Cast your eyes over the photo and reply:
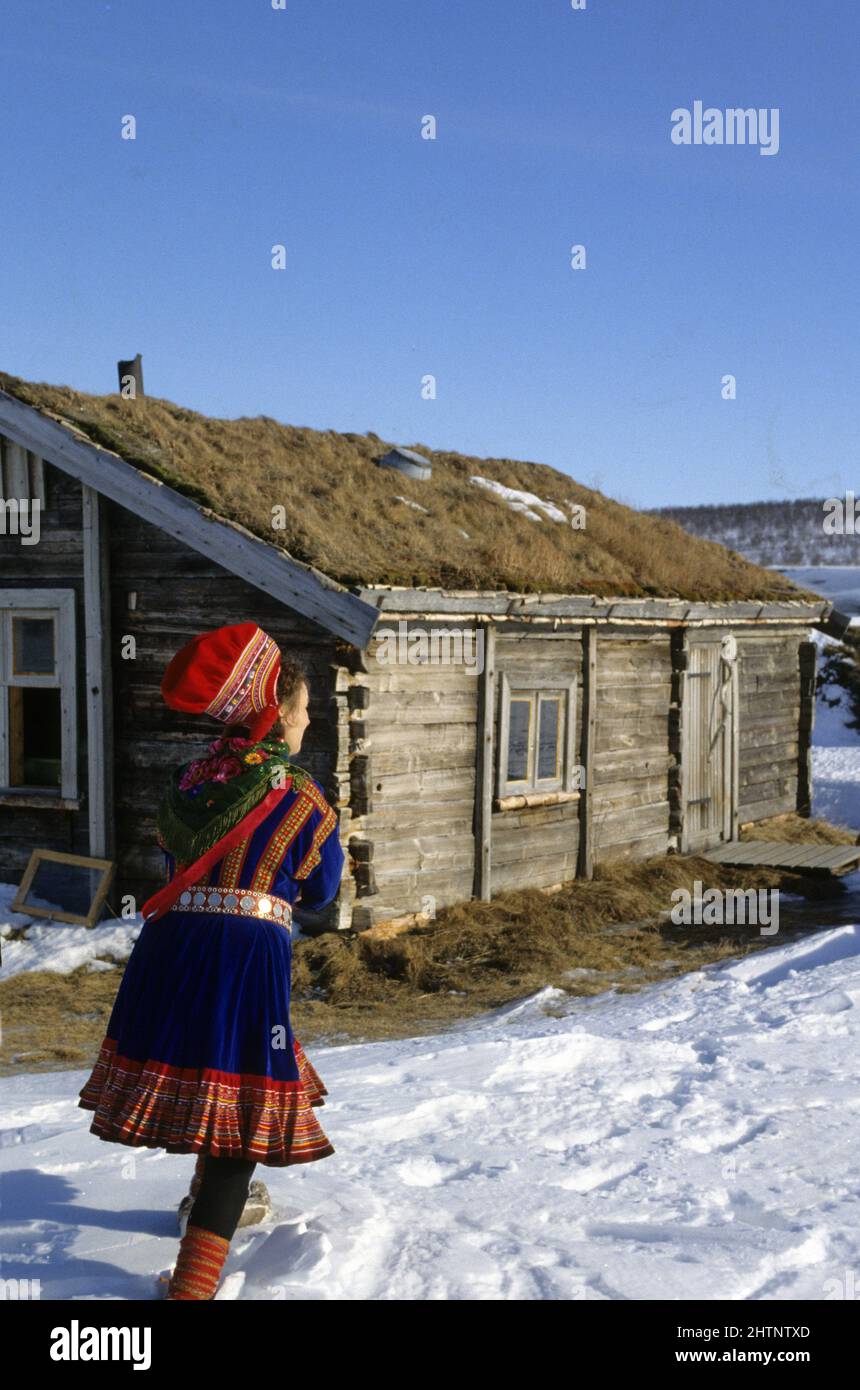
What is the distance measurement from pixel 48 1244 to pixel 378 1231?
95 centimetres

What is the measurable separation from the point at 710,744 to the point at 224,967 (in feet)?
37.6

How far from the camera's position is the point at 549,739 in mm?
11891

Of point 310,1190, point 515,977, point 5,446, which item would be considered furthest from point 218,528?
point 310,1190

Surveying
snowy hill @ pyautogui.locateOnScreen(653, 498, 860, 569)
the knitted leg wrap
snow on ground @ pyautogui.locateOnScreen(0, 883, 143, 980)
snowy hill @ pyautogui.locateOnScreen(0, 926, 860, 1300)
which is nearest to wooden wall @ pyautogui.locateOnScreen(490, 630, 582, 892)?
snow on ground @ pyautogui.locateOnScreen(0, 883, 143, 980)

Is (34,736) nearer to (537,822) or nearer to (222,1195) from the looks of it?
(537,822)

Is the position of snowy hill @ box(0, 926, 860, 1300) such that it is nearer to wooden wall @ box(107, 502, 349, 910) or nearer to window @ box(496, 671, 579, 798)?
wooden wall @ box(107, 502, 349, 910)

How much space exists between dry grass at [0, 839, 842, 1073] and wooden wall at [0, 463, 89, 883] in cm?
157

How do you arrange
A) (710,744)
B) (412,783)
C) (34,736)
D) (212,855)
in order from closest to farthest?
(212,855) < (412,783) < (34,736) < (710,744)

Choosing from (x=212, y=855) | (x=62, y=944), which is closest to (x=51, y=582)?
(x=62, y=944)

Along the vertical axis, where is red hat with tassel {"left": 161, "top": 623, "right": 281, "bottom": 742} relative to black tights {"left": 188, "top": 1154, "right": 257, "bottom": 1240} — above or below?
above

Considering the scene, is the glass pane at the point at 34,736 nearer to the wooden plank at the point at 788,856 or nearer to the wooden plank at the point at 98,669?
the wooden plank at the point at 98,669

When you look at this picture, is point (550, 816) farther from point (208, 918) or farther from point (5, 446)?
point (208, 918)

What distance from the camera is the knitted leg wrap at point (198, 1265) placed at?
3.37 m

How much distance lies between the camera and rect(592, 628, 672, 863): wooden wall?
494 inches
